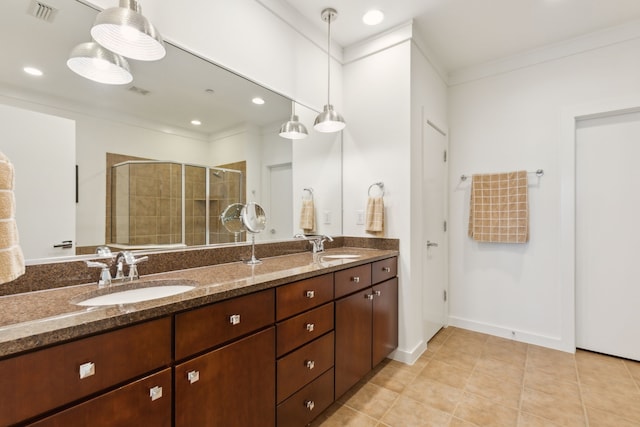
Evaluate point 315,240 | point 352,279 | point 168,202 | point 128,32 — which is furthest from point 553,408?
point 128,32

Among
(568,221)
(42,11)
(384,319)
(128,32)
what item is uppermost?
(42,11)

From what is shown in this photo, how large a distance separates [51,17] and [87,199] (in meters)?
0.74

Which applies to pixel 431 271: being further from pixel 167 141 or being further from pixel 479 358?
pixel 167 141

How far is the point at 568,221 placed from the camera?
2475mm

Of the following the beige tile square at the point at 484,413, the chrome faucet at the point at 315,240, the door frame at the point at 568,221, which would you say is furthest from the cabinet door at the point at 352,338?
the door frame at the point at 568,221

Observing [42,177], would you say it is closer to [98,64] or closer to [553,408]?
[98,64]

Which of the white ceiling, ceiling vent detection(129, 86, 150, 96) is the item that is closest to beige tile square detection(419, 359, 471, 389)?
ceiling vent detection(129, 86, 150, 96)

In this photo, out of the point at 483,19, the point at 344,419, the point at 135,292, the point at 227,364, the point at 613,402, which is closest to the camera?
the point at 227,364

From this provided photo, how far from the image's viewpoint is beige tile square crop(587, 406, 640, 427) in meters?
1.62

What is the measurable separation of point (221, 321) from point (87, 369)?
1.33ft

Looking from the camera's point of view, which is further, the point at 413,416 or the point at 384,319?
the point at 384,319

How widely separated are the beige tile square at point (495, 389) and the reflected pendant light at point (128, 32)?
2.61 metres

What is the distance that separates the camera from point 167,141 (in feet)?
5.12

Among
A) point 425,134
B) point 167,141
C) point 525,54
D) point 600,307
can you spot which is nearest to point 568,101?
point 525,54
